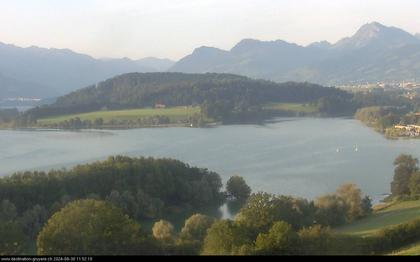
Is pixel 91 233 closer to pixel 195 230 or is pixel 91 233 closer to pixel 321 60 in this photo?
pixel 195 230

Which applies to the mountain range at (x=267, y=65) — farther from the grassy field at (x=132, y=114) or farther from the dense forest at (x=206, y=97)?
the grassy field at (x=132, y=114)

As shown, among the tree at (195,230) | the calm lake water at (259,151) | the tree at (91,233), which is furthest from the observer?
the calm lake water at (259,151)

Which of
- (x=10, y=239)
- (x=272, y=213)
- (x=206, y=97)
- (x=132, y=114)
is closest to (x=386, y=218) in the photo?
(x=272, y=213)

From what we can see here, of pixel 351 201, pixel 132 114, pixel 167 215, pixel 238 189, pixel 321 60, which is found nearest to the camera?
pixel 351 201

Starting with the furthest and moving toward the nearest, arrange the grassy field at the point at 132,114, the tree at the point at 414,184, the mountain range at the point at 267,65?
the mountain range at the point at 267,65
the grassy field at the point at 132,114
the tree at the point at 414,184

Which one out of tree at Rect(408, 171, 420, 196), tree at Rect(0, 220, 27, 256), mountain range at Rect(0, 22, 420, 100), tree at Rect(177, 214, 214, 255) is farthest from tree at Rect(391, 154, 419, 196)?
mountain range at Rect(0, 22, 420, 100)

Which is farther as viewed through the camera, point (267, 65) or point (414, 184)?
point (267, 65)

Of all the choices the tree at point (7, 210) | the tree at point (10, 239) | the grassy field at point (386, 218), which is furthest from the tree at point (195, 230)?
the tree at point (7, 210)

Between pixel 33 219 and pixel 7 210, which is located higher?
pixel 7 210
